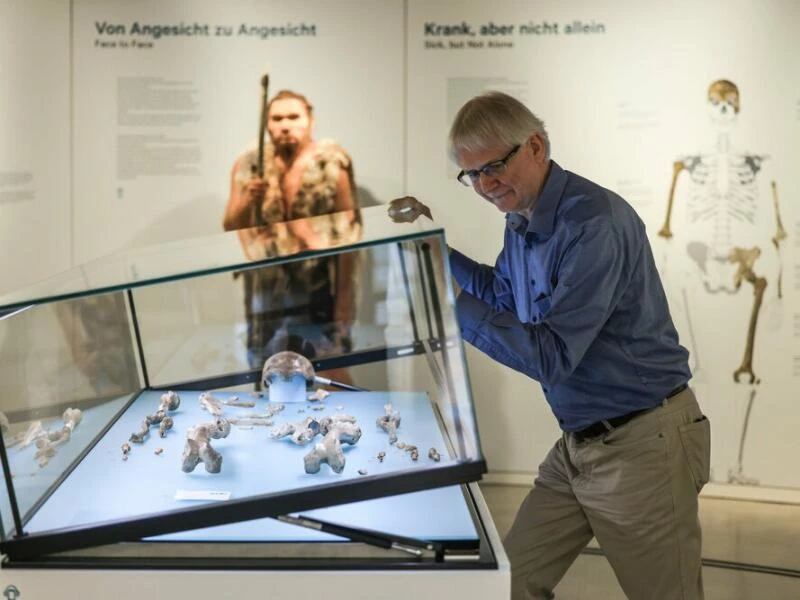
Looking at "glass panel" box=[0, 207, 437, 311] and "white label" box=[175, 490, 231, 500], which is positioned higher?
"glass panel" box=[0, 207, 437, 311]

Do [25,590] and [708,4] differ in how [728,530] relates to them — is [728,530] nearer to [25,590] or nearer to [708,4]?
[708,4]

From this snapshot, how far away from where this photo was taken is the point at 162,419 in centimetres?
242

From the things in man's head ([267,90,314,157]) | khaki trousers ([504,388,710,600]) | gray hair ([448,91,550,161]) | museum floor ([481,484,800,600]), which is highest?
man's head ([267,90,314,157])

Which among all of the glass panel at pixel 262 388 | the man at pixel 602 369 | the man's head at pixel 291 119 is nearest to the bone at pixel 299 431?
the glass panel at pixel 262 388

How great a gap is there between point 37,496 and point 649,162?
3510mm

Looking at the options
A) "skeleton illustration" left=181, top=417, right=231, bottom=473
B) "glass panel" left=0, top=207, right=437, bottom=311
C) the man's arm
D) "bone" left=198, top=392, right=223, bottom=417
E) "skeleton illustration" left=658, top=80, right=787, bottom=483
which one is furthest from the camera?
"skeleton illustration" left=658, top=80, right=787, bottom=483

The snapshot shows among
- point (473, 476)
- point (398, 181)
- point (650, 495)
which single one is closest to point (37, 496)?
point (473, 476)

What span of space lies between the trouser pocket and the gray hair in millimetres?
795

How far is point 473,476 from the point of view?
6.02 feet

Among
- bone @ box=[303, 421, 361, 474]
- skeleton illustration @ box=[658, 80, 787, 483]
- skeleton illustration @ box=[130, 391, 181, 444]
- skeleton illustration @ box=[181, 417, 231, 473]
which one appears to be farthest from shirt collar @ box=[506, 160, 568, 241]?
skeleton illustration @ box=[658, 80, 787, 483]

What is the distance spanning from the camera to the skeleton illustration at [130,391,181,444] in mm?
2342

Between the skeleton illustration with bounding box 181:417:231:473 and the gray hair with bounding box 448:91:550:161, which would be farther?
the gray hair with bounding box 448:91:550:161

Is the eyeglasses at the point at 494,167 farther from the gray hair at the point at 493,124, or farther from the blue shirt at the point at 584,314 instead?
the blue shirt at the point at 584,314

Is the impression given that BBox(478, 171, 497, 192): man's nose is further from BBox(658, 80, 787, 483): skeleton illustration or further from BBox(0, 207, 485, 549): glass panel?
BBox(658, 80, 787, 483): skeleton illustration
